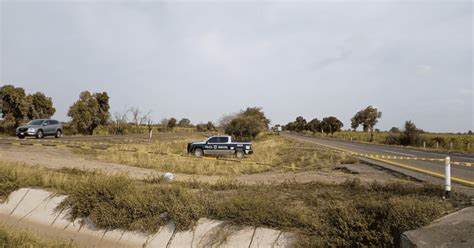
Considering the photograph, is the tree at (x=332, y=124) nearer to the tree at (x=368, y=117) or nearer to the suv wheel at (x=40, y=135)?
the tree at (x=368, y=117)

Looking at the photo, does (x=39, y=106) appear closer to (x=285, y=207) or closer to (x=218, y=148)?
(x=218, y=148)

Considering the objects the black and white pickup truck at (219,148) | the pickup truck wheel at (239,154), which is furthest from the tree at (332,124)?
the pickup truck wheel at (239,154)

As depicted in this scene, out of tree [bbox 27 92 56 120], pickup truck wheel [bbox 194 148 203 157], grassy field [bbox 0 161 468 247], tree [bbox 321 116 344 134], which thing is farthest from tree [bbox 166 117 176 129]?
grassy field [bbox 0 161 468 247]

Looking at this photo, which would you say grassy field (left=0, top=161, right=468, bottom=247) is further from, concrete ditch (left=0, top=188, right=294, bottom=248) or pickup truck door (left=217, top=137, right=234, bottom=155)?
pickup truck door (left=217, top=137, right=234, bottom=155)

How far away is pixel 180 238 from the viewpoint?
7.01 m

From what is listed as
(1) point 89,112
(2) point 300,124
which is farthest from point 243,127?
(2) point 300,124

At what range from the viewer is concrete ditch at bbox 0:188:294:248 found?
6457mm

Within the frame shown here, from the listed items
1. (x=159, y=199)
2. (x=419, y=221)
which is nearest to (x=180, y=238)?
(x=159, y=199)

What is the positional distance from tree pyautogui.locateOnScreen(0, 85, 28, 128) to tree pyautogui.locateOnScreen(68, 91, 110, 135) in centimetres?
834

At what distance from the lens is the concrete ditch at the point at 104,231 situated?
646cm

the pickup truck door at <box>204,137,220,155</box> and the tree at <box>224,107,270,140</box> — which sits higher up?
the tree at <box>224,107,270,140</box>

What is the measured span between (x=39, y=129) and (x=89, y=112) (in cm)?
2134

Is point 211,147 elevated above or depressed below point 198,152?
above

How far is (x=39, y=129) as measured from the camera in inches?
1188
